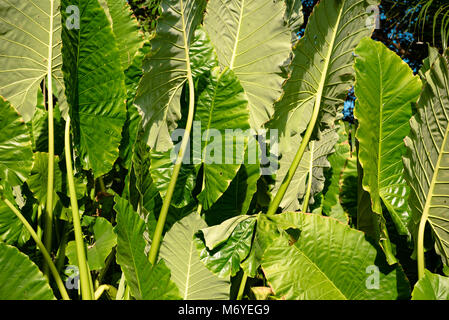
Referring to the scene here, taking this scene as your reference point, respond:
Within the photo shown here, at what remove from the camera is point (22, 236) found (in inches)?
39.5

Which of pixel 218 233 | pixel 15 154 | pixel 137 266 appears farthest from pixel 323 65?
pixel 15 154

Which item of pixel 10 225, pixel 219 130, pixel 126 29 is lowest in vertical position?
pixel 10 225

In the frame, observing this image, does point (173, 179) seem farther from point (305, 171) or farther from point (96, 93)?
point (305, 171)

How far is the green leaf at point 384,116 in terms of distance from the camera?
90 centimetres

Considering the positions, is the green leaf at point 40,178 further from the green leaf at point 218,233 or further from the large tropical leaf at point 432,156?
the large tropical leaf at point 432,156

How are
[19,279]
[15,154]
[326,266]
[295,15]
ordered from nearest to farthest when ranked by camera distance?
[19,279], [326,266], [15,154], [295,15]

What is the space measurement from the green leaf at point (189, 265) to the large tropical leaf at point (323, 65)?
0.34m

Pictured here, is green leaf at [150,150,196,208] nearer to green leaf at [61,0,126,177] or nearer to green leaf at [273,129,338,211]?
green leaf at [61,0,126,177]

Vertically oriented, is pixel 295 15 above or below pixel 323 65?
above

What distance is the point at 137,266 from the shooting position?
754 mm

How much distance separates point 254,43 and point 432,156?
1.86 ft
